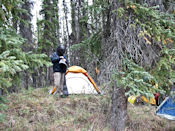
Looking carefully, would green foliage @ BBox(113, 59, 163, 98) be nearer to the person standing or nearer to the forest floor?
the forest floor

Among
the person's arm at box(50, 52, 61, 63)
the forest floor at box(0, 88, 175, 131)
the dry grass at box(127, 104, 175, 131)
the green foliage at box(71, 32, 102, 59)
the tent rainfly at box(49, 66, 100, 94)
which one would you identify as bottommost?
the dry grass at box(127, 104, 175, 131)

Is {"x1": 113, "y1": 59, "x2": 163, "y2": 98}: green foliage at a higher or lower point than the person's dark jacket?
lower

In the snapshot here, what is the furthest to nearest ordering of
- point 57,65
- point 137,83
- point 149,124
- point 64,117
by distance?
point 57,65
point 149,124
point 64,117
point 137,83

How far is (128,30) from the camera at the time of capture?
177 inches

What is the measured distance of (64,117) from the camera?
548cm

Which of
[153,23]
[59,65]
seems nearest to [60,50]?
[59,65]

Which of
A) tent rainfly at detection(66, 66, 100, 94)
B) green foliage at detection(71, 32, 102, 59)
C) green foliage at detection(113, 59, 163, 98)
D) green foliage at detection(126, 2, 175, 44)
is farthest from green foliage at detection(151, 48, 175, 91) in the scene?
tent rainfly at detection(66, 66, 100, 94)

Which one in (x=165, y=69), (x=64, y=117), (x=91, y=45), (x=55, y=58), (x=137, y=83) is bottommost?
(x=64, y=117)

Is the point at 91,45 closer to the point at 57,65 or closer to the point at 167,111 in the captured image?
the point at 57,65

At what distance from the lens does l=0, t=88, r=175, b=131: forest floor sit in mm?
4734

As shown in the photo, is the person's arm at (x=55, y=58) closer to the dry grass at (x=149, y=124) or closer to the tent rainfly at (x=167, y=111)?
the dry grass at (x=149, y=124)

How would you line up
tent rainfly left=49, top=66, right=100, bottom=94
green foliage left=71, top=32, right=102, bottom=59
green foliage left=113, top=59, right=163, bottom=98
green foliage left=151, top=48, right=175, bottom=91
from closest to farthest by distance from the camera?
green foliage left=113, top=59, right=163, bottom=98
green foliage left=151, top=48, right=175, bottom=91
green foliage left=71, top=32, right=102, bottom=59
tent rainfly left=49, top=66, right=100, bottom=94

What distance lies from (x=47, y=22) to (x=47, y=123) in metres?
8.80

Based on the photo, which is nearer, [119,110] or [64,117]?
[119,110]
